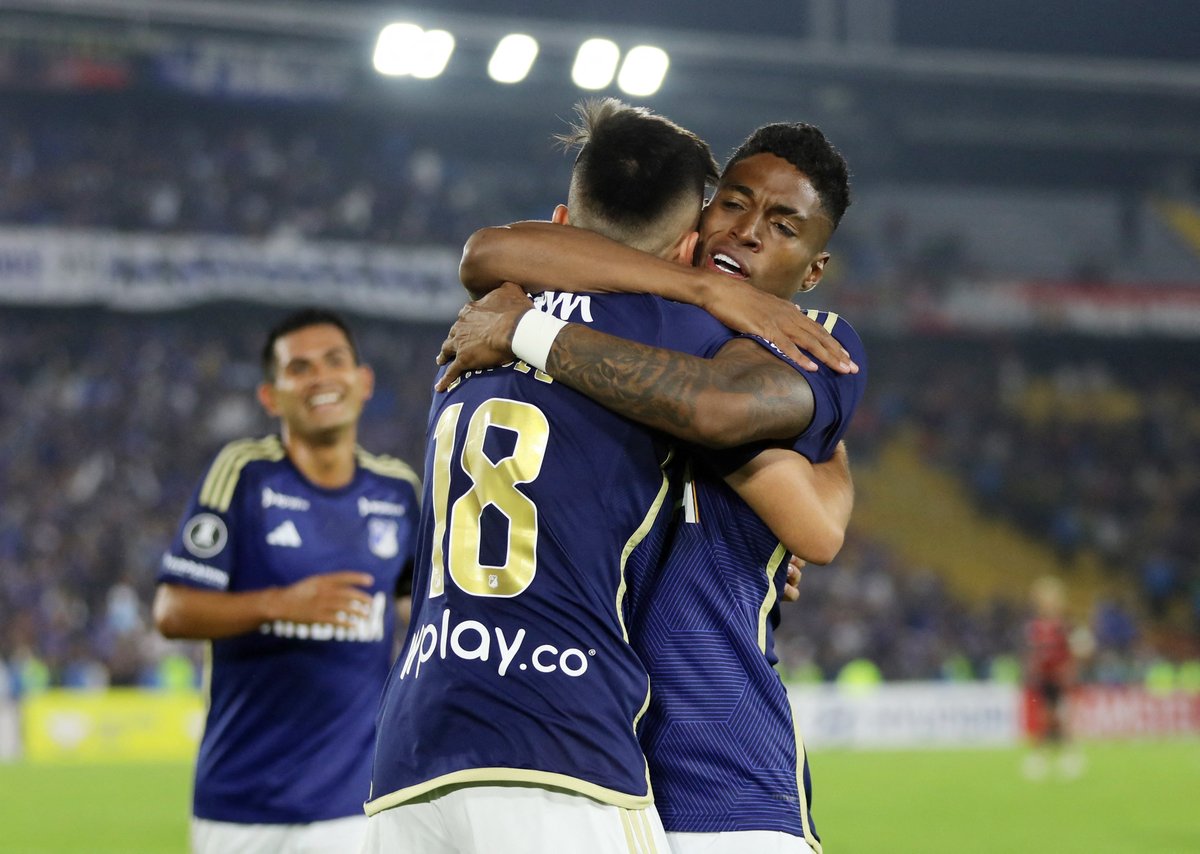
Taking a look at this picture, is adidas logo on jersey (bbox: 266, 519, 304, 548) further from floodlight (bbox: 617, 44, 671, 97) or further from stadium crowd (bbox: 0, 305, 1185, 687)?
floodlight (bbox: 617, 44, 671, 97)

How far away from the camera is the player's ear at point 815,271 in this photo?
11.3 feet

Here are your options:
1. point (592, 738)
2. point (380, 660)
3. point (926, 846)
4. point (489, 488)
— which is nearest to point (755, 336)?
point (489, 488)

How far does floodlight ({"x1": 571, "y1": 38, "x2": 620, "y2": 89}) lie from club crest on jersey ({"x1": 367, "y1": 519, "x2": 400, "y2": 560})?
20.3 meters

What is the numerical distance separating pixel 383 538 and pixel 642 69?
21.5 meters

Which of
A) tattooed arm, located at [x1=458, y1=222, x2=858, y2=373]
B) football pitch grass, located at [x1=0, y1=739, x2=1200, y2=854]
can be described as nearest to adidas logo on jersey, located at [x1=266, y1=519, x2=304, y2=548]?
tattooed arm, located at [x1=458, y1=222, x2=858, y2=373]

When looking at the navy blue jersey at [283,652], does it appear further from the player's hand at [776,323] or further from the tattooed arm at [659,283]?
the player's hand at [776,323]

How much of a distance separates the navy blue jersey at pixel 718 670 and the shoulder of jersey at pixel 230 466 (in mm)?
2627

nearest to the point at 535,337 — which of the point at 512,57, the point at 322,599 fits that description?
the point at 322,599

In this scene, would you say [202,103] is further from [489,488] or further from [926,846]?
[489,488]

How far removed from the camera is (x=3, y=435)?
24828mm

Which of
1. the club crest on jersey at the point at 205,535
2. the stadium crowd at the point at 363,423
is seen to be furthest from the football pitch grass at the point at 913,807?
the club crest on jersey at the point at 205,535

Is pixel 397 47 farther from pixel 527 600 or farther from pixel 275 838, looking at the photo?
pixel 527 600

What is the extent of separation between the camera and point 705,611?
294 centimetres

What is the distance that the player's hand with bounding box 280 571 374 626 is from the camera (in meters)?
4.87
